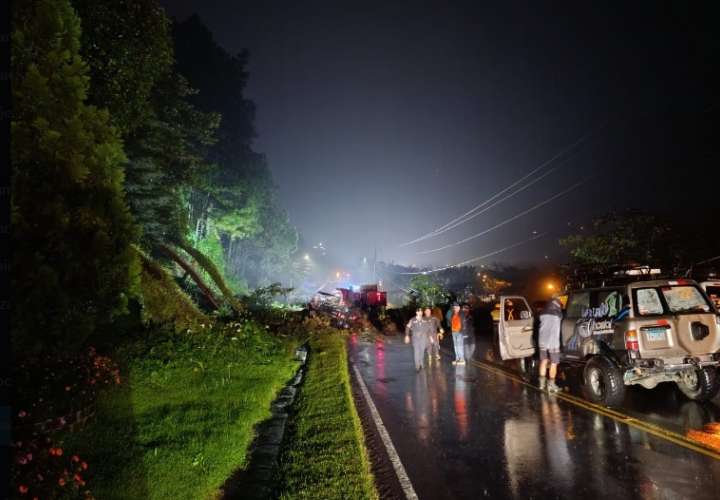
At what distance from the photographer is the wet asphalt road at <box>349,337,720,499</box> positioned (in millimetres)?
4969

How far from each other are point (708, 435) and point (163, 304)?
12.8 meters

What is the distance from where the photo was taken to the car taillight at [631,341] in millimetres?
7690

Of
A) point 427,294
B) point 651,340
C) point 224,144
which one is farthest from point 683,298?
point 224,144

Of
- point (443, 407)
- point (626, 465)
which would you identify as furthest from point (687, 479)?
point (443, 407)

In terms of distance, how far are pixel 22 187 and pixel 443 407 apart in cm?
786

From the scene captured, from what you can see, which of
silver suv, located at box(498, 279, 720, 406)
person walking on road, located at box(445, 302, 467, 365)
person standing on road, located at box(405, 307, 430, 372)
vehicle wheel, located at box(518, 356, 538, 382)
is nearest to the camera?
silver suv, located at box(498, 279, 720, 406)

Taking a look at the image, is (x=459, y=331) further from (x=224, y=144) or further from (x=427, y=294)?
(x=224, y=144)

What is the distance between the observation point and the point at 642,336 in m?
7.69

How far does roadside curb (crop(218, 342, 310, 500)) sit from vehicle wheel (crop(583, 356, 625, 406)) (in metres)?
5.73

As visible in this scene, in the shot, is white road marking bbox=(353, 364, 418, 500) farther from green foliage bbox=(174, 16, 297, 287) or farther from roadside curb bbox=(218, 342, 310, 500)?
green foliage bbox=(174, 16, 297, 287)

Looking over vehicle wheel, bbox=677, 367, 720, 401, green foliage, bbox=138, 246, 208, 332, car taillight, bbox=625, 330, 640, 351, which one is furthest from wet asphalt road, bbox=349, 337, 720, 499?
green foliage, bbox=138, 246, 208, 332

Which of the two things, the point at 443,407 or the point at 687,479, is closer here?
the point at 687,479

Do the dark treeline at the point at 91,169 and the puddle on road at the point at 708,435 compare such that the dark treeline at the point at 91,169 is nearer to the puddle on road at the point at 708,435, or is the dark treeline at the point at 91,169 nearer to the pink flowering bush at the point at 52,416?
the pink flowering bush at the point at 52,416

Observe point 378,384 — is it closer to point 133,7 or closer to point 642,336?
point 642,336
